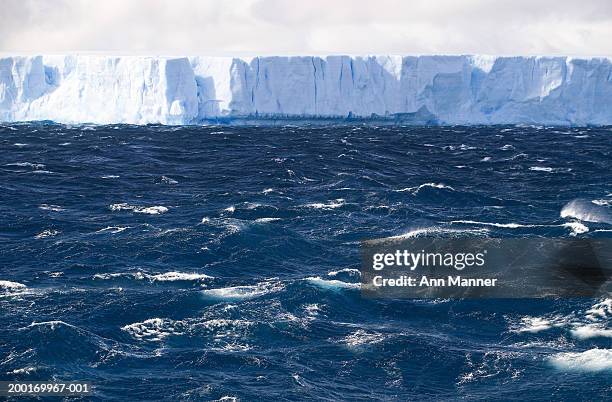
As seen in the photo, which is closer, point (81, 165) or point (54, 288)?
point (54, 288)

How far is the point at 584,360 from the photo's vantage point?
2761cm

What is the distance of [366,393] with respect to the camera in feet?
82.4

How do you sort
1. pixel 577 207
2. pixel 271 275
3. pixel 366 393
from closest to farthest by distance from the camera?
1. pixel 366 393
2. pixel 271 275
3. pixel 577 207

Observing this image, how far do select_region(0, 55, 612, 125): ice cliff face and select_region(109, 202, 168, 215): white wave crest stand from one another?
217 ft

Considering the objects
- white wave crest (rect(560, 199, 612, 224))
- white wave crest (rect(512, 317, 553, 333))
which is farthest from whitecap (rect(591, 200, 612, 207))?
white wave crest (rect(512, 317, 553, 333))

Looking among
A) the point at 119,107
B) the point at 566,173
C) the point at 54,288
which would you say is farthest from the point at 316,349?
the point at 119,107

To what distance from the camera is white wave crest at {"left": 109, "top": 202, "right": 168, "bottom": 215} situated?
5120 centimetres

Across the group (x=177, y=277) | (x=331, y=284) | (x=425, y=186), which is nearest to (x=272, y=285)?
(x=331, y=284)

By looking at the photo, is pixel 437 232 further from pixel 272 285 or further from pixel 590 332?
pixel 590 332

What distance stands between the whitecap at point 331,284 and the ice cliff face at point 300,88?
3349 inches

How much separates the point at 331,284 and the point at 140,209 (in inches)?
787

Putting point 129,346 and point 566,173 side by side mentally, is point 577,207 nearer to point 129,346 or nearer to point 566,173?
point 566,173

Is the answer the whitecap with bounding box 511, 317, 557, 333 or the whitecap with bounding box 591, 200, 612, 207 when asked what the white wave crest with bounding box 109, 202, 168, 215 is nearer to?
the whitecap with bounding box 511, 317, 557, 333

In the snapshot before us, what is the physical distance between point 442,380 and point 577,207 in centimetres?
3110
